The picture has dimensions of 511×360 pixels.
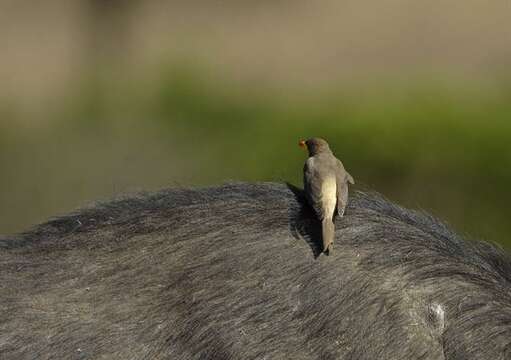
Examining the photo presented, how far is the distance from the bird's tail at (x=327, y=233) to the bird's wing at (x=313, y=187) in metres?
0.01

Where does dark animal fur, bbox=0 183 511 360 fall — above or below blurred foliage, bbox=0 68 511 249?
above

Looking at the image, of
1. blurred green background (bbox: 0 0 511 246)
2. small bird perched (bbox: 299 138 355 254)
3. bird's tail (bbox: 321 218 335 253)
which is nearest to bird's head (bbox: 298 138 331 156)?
small bird perched (bbox: 299 138 355 254)

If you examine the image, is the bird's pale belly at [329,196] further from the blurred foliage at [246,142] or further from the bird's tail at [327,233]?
the blurred foliage at [246,142]

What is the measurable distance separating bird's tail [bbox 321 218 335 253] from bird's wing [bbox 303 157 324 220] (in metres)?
0.01

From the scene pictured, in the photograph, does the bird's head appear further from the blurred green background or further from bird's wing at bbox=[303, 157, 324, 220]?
the blurred green background

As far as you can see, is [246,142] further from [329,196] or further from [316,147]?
[329,196]

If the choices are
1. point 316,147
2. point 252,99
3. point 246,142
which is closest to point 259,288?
point 316,147

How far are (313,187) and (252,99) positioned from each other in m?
3.12

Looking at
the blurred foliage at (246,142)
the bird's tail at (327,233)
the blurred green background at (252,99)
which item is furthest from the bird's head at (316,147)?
the blurred foliage at (246,142)

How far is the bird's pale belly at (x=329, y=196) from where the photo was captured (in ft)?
5.44

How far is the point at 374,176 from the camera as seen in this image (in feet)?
13.0

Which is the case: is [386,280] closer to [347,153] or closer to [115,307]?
[115,307]

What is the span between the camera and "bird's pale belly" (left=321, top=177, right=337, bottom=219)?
1658 mm

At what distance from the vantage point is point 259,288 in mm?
1630
